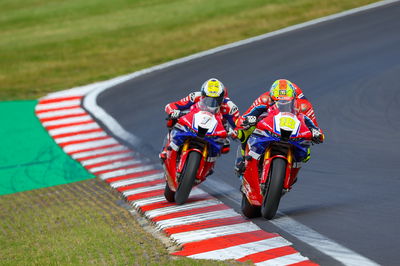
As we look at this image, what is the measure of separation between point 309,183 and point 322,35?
36.5 feet

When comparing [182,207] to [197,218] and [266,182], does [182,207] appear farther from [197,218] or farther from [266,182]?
[266,182]

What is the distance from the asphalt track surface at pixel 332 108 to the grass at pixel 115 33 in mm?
2054

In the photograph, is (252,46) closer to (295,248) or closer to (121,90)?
(121,90)

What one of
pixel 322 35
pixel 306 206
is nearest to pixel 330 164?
pixel 306 206

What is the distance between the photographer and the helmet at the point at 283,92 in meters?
9.63

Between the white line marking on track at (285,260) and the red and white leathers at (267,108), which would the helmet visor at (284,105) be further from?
the white line marking on track at (285,260)

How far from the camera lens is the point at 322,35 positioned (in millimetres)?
22188

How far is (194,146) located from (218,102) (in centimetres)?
70

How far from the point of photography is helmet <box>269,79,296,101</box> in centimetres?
963

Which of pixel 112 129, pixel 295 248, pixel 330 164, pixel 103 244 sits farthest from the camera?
pixel 112 129

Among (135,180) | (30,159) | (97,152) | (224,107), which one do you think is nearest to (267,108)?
(224,107)

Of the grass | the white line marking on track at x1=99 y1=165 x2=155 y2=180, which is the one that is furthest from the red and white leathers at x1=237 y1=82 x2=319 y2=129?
the grass

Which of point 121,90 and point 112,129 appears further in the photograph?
point 121,90

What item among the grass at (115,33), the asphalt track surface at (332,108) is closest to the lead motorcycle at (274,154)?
the asphalt track surface at (332,108)
